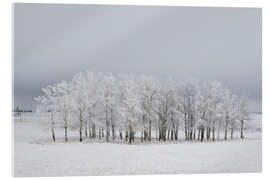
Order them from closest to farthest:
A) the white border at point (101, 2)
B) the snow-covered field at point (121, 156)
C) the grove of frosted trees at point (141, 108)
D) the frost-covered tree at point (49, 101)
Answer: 1. the white border at point (101, 2)
2. the snow-covered field at point (121, 156)
3. the frost-covered tree at point (49, 101)
4. the grove of frosted trees at point (141, 108)

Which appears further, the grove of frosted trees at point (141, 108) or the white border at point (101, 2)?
the grove of frosted trees at point (141, 108)

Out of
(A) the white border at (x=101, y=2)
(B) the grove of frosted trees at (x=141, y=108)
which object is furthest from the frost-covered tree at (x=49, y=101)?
(A) the white border at (x=101, y=2)

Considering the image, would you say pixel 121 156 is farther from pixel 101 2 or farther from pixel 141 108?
pixel 101 2

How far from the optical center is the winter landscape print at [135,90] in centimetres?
735

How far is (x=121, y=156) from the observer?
7.55 m

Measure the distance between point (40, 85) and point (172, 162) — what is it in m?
2.61

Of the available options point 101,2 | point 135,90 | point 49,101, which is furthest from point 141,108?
point 101,2

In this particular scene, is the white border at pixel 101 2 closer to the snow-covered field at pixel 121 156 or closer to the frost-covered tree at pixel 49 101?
the snow-covered field at pixel 121 156

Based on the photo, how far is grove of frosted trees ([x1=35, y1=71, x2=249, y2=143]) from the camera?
24.9ft

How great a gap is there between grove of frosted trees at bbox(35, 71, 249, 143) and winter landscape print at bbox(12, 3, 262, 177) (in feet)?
0.06

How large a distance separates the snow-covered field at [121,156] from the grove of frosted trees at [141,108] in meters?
0.15

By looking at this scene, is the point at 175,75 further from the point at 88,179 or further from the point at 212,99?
the point at 88,179

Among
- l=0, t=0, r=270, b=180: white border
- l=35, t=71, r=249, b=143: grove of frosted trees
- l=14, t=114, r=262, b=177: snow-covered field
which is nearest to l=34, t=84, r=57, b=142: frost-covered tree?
l=35, t=71, r=249, b=143: grove of frosted trees

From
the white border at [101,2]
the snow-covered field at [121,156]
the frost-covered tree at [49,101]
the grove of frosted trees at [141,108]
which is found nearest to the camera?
the white border at [101,2]
